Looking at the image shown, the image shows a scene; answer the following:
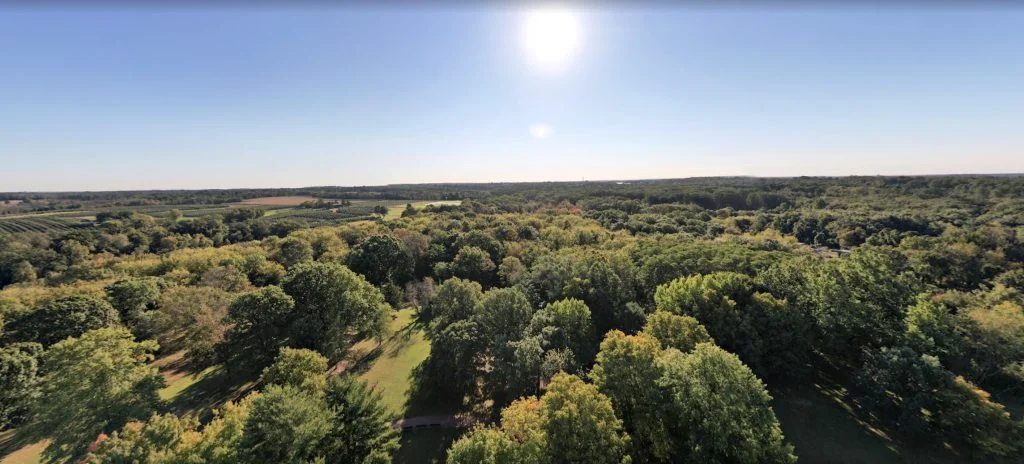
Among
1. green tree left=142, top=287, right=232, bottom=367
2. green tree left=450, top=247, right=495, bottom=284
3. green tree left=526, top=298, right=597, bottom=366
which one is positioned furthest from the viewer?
green tree left=450, top=247, right=495, bottom=284

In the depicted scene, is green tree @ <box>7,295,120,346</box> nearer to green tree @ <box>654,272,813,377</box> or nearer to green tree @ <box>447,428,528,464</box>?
green tree @ <box>447,428,528,464</box>

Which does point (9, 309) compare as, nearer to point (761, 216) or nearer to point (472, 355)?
point (472, 355)

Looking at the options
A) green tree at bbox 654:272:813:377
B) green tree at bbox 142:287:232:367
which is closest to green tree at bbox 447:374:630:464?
green tree at bbox 654:272:813:377

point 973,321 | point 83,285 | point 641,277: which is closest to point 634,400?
point 641,277

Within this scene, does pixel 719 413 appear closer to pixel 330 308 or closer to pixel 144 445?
pixel 144 445

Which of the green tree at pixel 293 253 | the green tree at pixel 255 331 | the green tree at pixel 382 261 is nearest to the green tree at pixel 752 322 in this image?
the green tree at pixel 255 331

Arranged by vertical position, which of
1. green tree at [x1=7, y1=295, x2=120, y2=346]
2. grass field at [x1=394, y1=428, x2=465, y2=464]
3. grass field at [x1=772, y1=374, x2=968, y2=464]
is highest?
green tree at [x1=7, y1=295, x2=120, y2=346]
